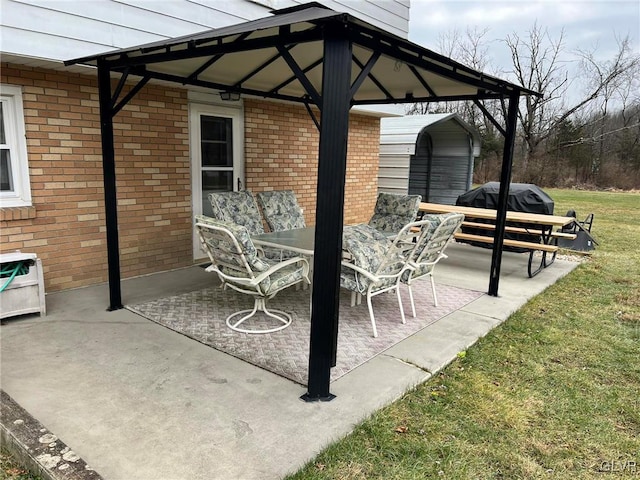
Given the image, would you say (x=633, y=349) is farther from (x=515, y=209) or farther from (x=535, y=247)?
(x=515, y=209)

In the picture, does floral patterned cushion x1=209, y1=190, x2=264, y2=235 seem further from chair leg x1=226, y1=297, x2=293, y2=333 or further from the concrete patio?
the concrete patio

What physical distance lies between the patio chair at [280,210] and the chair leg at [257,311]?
1.71 metres

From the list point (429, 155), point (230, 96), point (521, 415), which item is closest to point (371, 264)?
point (521, 415)

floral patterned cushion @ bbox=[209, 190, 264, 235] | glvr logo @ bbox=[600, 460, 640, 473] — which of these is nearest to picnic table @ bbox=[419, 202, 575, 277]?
floral patterned cushion @ bbox=[209, 190, 264, 235]

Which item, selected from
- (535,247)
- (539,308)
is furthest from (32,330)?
(535,247)

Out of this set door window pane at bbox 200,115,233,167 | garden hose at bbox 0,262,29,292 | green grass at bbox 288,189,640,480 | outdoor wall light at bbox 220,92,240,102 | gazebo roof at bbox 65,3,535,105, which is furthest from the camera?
door window pane at bbox 200,115,233,167

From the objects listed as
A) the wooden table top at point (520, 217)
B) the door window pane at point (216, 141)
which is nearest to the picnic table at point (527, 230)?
the wooden table top at point (520, 217)

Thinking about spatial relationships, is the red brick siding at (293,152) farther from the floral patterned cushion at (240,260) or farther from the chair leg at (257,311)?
the floral patterned cushion at (240,260)

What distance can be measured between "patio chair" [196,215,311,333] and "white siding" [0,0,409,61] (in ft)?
6.77

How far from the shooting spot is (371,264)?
13.1 ft

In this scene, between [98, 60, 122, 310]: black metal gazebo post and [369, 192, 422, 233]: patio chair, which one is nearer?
[98, 60, 122, 310]: black metal gazebo post

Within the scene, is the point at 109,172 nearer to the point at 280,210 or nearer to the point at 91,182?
the point at 91,182

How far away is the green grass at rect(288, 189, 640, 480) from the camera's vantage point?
2275 mm

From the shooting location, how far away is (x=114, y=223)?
13.9 ft
